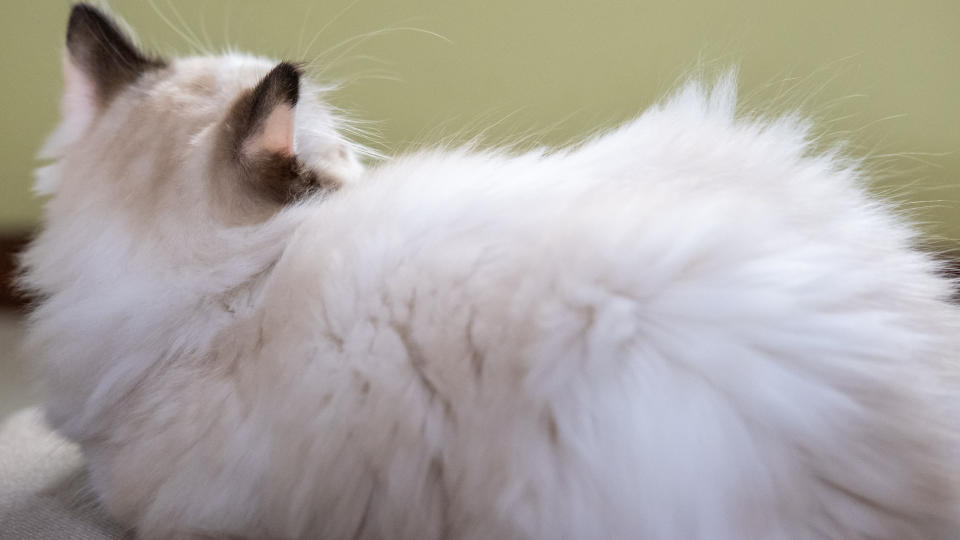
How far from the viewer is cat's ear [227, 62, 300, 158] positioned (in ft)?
2.99

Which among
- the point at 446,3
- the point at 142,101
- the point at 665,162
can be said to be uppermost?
the point at 446,3

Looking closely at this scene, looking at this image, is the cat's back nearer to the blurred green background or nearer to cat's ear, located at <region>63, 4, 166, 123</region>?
cat's ear, located at <region>63, 4, 166, 123</region>

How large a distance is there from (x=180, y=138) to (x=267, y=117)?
15 cm

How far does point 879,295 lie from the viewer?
2.58ft

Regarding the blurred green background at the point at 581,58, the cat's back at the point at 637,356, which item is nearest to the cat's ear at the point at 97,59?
the cat's back at the point at 637,356

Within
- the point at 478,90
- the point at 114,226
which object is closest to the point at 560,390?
the point at 114,226

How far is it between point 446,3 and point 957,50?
3.70ft

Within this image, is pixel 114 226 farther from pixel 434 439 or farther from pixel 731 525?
pixel 731 525

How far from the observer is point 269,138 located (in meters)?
0.95

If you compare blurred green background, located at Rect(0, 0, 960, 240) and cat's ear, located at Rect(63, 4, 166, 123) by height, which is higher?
blurred green background, located at Rect(0, 0, 960, 240)

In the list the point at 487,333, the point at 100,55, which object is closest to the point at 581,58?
the point at 100,55

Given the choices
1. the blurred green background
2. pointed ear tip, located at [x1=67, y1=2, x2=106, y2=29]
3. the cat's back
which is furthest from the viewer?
the blurred green background

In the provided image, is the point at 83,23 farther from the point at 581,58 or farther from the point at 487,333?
the point at 581,58

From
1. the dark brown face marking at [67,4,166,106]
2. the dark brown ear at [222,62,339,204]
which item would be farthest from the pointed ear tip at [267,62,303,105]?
the dark brown face marking at [67,4,166,106]
